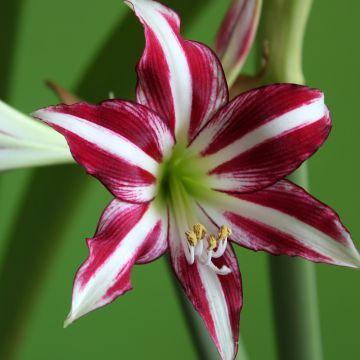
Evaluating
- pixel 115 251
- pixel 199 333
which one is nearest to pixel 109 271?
pixel 115 251

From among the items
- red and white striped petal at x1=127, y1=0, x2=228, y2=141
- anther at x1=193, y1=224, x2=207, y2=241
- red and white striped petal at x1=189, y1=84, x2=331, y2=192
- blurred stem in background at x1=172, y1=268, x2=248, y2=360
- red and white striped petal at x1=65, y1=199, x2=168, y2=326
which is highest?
red and white striped petal at x1=127, y1=0, x2=228, y2=141

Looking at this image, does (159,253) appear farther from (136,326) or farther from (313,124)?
(136,326)

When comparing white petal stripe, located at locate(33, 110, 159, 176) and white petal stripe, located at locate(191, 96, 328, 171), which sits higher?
white petal stripe, located at locate(191, 96, 328, 171)

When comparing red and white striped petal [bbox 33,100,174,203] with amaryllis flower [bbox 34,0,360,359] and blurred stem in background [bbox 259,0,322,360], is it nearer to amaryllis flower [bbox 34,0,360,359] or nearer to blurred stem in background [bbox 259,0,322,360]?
amaryllis flower [bbox 34,0,360,359]

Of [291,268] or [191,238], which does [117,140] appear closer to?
[191,238]

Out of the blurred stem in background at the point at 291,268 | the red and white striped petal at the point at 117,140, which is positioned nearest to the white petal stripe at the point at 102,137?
the red and white striped petal at the point at 117,140

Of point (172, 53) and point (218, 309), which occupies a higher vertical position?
point (172, 53)

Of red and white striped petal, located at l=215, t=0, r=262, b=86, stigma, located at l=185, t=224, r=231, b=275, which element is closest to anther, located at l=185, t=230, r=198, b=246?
stigma, located at l=185, t=224, r=231, b=275
